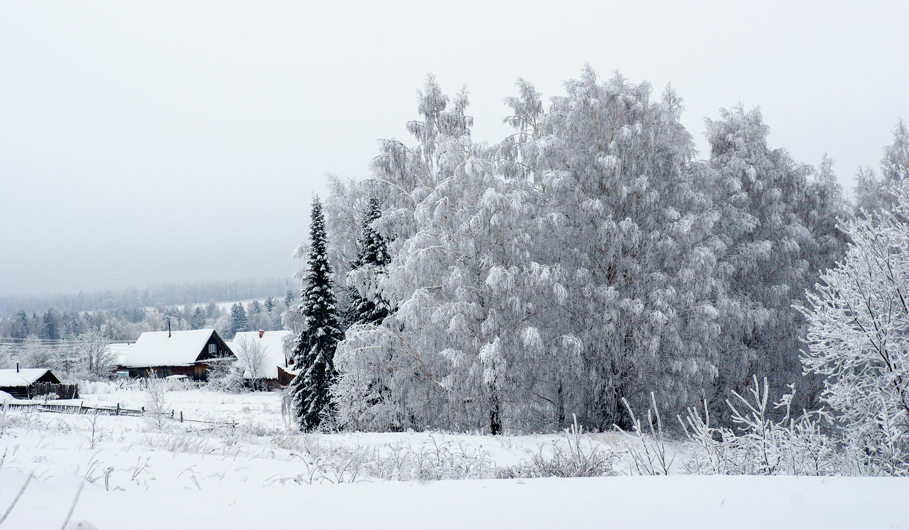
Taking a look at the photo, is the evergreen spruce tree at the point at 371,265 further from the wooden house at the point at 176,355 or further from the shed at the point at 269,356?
the wooden house at the point at 176,355

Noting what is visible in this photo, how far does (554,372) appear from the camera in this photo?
45.9 feet

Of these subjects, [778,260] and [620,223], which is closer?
[620,223]

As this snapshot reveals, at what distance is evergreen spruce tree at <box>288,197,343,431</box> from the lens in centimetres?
1920

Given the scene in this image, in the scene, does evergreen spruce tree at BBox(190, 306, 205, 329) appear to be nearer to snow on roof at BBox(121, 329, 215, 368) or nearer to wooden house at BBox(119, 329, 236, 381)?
snow on roof at BBox(121, 329, 215, 368)

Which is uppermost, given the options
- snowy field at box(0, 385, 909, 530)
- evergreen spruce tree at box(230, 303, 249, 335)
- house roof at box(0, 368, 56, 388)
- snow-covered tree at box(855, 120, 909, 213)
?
snow-covered tree at box(855, 120, 909, 213)

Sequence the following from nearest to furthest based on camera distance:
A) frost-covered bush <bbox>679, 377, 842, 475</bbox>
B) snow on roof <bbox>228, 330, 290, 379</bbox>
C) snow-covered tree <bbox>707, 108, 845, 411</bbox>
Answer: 1. frost-covered bush <bbox>679, 377, 842, 475</bbox>
2. snow-covered tree <bbox>707, 108, 845, 411</bbox>
3. snow on roof <bbox>228, 330, 290, 379</bbox>

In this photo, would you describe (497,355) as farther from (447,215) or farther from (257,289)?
(257,289)

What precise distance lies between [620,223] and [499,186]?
3280mm

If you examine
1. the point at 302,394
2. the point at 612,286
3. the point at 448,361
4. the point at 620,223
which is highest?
the point at 620,223

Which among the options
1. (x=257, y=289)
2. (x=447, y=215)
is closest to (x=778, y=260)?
(x=447, y=215)

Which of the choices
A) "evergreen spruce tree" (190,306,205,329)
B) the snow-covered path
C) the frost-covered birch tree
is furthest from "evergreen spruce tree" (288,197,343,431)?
"evergreen spruce tree" (190,306,205,329)

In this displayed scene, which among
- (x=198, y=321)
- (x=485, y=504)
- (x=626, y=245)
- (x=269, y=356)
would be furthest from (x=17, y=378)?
(x=198, y=321)

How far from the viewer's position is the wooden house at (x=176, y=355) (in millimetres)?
50050

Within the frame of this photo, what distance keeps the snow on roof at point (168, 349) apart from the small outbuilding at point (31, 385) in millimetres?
11374
